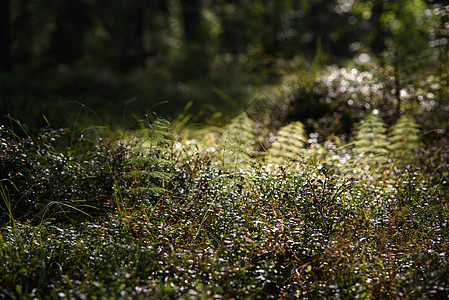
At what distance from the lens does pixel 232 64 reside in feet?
47.6

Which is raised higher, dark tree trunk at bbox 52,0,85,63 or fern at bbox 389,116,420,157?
dark tree trunk at bbox 52,0,85,63

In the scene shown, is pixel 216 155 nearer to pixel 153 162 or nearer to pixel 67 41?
A: pixel 153 162

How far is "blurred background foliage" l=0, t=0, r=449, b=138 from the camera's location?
5.98 meters

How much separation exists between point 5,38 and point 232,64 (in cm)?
683

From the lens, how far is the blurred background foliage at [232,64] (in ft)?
19.6

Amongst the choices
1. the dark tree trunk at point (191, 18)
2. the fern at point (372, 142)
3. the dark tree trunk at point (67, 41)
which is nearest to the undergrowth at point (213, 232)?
the fern at point (372, 142)

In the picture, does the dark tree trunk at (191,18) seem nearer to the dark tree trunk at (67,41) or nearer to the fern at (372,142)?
the dark tree trunk at (67,41)

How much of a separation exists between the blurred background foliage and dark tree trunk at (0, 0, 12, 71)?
3 cm

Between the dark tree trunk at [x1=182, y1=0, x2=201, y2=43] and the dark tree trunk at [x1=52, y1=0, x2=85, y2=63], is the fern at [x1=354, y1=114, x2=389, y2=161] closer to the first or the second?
the dark tree trunk at [x1=182, y1=0, x2=201, y2=43]

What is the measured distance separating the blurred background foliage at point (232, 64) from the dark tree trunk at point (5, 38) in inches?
1.1

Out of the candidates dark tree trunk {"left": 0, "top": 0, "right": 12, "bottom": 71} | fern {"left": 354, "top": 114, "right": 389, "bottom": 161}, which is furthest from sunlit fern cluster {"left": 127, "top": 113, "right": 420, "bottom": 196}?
dark tree trunk {"left": 0, "top": 0, "right": 12, "bottom": 71}

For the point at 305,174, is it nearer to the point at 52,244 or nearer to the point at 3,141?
the point at 52,244

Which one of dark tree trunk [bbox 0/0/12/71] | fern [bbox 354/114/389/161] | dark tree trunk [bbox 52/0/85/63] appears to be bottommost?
fern [bbox 354/114/389/161]

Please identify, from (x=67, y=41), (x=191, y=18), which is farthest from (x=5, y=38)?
(x=191, y=18)
